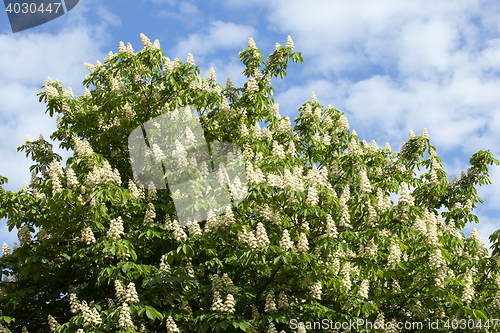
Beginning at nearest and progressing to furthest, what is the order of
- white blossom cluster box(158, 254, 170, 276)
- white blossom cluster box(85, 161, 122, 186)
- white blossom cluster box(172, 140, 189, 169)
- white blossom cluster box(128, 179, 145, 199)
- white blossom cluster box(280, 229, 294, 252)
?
white blossom cluster box(280, 229, 294, 252), white blossom cluster box(158, 254, 170, 276), white blossom cluster box(85, 161, 122, 186), white blossom cluster box(172, 140, 189, 169), white blossom cluster box(128, 179, 145, 199)

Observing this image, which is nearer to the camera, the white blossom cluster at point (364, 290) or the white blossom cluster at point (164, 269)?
the white blossom cluster at point (164, 269)

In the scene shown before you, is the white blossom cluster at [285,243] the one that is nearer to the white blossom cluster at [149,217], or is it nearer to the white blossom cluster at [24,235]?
the white blossom cluster at [149,217]

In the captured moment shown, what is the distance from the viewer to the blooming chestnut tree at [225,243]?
7.55 metres

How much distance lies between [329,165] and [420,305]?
4418 mm

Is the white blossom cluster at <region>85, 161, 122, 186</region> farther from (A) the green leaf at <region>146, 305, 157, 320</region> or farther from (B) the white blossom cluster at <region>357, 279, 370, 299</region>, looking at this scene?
(B) the white blossom cluster at <region>357, 279, 370, 299</region>

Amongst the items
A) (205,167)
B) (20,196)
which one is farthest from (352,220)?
(20,196)

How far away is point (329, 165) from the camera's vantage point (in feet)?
38.5

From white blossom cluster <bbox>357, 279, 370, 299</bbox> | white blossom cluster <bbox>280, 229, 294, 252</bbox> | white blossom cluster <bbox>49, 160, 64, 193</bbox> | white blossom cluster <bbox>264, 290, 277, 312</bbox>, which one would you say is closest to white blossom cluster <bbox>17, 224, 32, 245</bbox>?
white blossom cluster <bbox>49, 160, 64, 193</bbox>

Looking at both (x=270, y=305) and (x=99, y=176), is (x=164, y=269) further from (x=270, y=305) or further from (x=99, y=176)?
(x=99, y=176)

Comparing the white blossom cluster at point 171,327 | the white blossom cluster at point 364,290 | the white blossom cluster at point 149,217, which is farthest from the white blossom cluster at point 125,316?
the white blossom cluster at point 364,290

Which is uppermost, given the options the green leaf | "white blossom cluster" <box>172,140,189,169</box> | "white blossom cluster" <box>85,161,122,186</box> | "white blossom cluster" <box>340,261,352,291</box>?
"white blossom cluster" <box>172,140,189,169</box>

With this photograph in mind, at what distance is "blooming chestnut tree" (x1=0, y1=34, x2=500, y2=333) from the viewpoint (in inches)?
297

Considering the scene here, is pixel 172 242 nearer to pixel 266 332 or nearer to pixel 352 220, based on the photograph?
pixel 266 332

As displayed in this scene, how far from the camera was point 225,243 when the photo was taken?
8523 millimetres
